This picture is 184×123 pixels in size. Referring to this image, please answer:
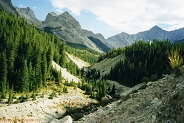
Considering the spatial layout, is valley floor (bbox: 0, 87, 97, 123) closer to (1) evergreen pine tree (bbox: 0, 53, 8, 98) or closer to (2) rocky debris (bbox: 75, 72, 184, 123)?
(1) evergreen pine tree (bbox: 0, 53, 8, 98)

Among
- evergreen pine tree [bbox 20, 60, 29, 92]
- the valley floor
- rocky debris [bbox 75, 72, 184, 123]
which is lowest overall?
the valley floor

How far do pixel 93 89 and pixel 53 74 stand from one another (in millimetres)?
23547

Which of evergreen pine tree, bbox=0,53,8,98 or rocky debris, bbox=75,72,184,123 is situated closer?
rocky debris, bbox=75,72,184,123

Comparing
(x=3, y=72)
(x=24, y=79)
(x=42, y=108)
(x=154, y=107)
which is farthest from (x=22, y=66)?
(x=154, y=107)

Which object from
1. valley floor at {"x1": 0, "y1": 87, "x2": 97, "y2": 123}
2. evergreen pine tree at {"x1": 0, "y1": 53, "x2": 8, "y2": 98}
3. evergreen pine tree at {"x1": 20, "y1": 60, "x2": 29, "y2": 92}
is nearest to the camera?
valley floor at {"x1": 0, "y1": 87, "x2": 97, "y2": 123}

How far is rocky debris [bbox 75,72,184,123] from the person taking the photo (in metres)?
22.1

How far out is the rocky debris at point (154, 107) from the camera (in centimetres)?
2209

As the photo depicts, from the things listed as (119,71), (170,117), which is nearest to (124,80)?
(119,71)

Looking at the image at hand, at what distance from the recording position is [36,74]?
419ft

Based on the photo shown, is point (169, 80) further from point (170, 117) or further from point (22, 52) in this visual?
point (22, 52)

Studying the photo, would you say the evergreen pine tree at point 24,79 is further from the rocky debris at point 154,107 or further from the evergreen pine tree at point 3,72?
the rocky debris at point 154,107

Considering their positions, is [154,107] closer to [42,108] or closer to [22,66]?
[42,108]

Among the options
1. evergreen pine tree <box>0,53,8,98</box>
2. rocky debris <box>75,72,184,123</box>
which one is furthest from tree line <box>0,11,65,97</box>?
rocky debris <box>75,72,184,123</box>

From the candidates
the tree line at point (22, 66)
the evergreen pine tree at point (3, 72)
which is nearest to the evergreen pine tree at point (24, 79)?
the tree line at point (22, 66)
